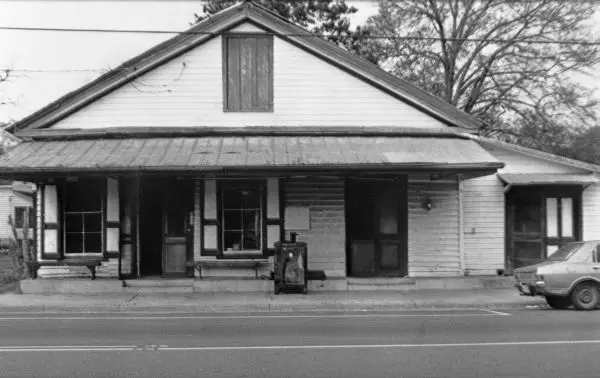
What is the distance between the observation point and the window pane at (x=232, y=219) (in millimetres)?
15484

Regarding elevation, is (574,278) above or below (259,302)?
above

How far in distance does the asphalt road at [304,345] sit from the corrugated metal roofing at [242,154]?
11.8 ft

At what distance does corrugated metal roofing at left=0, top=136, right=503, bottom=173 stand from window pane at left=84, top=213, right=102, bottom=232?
1.84 m

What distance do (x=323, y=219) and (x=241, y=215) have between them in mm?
2176

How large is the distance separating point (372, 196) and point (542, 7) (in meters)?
20.2

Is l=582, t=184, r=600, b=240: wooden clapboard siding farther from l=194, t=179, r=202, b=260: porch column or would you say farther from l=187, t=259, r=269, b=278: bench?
l=194, t=179, r=202, b=260: porch column

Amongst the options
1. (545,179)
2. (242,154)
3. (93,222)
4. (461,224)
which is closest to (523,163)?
(545,179)

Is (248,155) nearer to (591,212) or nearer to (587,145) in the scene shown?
(591,212)

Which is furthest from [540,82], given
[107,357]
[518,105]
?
[107,357]

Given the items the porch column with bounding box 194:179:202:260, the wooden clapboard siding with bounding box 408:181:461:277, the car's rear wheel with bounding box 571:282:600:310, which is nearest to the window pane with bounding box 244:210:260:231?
the porch column with bounding box 194:179:202:260

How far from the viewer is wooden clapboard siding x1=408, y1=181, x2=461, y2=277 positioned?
15.8 metres

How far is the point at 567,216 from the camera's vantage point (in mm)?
16078

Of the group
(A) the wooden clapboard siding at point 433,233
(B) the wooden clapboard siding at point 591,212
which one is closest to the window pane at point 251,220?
(A) the wooden clapboard siding at point 433,233

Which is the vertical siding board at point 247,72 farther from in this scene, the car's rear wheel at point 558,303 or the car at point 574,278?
the car's rear wheel at point 558,303
